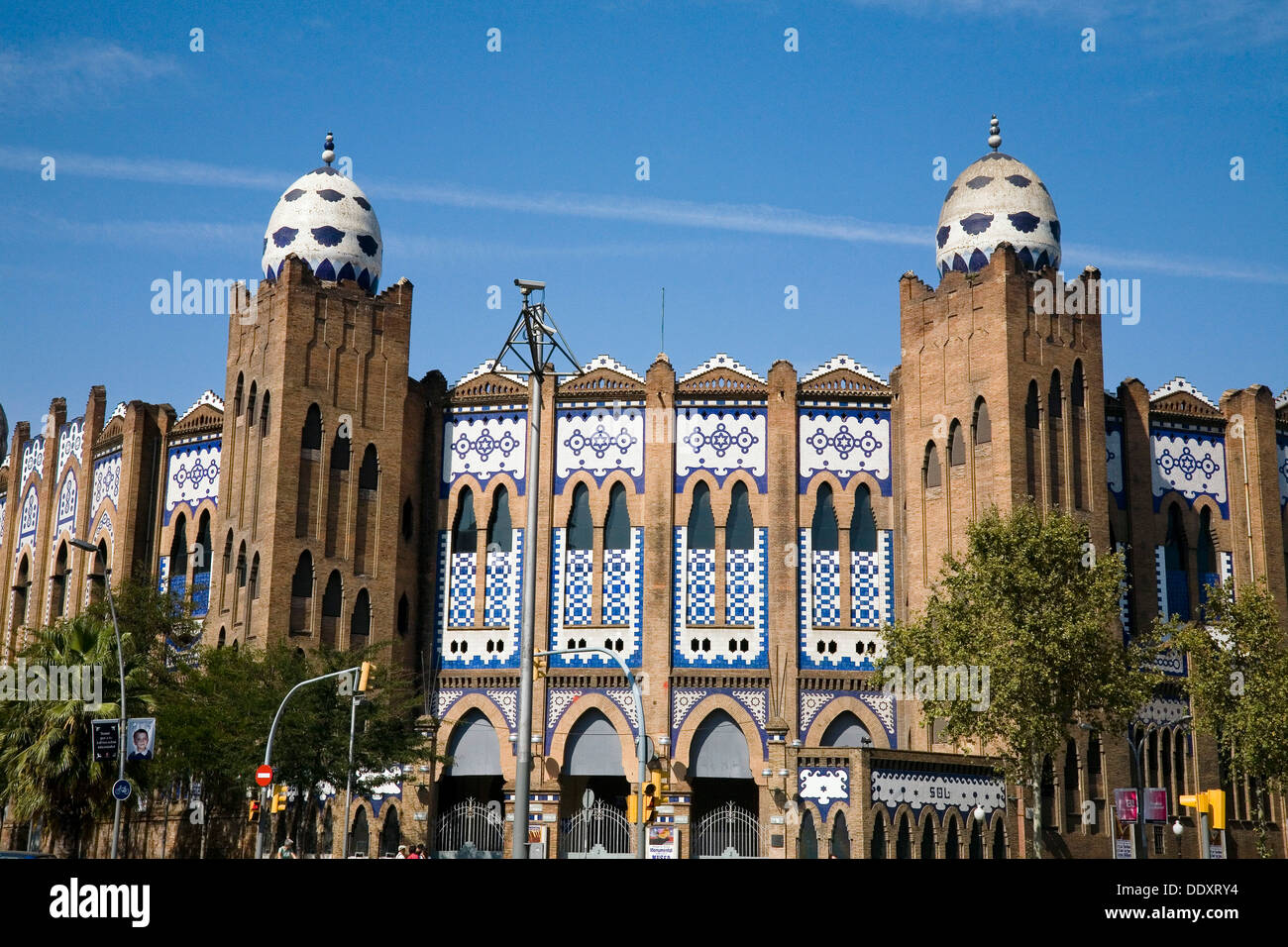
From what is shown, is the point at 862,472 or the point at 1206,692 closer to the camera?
the point at 1206,692

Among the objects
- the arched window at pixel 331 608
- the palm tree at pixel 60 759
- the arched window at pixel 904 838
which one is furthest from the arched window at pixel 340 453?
the arched window at pixel 904 838

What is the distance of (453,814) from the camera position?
43.7 meters

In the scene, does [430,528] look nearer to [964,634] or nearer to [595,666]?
[595,666]

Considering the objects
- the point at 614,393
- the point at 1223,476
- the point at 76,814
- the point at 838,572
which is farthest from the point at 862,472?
the point at 76,814

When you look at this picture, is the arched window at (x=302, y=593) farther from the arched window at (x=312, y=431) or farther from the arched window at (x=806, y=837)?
the arched window at (x=806, y=837)

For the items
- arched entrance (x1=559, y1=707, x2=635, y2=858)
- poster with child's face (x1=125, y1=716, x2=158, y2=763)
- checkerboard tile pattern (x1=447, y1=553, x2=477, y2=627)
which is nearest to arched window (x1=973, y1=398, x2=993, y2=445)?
arched entrance (x1=559, y1=707, x2=635, y2=858)

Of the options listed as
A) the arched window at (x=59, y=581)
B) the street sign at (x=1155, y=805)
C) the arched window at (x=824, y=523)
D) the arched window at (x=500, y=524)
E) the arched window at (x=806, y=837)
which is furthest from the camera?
the arched window at (x=59, y=581)

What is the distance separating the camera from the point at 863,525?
46.3 meters

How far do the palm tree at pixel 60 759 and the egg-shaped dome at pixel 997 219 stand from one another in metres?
25.5

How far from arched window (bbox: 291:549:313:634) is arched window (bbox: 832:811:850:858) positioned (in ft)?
50.2

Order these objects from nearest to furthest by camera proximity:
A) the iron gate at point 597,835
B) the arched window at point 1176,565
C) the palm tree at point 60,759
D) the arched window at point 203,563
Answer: the palm tree at point 60,759, the iron gate at point 597,835, the arched window at point 1176,565, the arched window at point 203,563

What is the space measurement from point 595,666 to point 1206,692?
16.4 meters

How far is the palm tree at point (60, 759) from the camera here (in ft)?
120

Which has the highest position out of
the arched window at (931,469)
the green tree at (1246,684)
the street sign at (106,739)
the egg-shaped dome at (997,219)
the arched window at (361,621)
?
the egg-shaped dome at (997,219)
